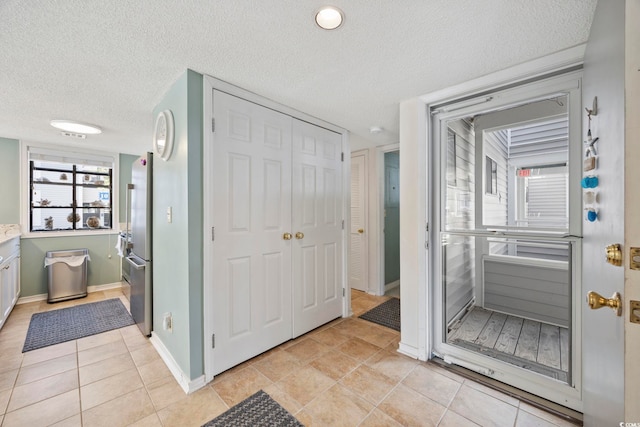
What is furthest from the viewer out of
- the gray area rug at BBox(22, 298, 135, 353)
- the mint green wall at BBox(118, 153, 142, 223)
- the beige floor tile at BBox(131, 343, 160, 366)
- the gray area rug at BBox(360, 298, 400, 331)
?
the mint green wall at BBox(118, 153, 142, 223)

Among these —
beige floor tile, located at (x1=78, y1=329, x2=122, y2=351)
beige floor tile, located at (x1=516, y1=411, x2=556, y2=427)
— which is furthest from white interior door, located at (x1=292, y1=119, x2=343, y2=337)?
beige floor tile, located at (x1=78, y1=329, x2=122, y2=351)

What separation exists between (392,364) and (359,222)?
2.18 m

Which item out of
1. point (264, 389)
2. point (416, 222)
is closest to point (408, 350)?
point (416, 222)

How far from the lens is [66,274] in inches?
140

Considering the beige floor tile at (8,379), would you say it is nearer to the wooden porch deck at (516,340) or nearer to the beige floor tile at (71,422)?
the beige floor tile at (71,422)

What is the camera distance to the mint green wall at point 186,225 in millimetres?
1768

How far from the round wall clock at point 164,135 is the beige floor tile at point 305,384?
192cm

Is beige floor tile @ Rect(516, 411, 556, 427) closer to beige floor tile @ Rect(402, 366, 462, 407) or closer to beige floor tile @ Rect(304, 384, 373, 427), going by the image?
beige floor tile @ Rect(402, 366, 462, 407)

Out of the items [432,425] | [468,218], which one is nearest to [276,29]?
[468,218]

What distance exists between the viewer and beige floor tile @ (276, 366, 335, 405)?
1.72 metres

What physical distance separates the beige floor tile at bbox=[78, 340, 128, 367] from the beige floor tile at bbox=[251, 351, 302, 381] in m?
1.28

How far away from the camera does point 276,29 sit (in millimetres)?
1369

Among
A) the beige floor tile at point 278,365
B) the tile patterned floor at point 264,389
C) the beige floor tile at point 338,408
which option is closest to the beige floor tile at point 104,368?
the tile patterned floor at point 264,389

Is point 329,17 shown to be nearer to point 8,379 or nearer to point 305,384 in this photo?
point 305,384
